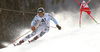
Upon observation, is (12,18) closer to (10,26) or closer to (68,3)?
(10,26)

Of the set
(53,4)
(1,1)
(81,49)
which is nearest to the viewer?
(81,49)

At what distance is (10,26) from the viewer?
86.3 ft

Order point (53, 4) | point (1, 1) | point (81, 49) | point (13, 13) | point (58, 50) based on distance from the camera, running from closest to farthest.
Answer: point (81, 49) < point (58, 50) < point (1, 1) < point (13, 13) < point (53, 4)

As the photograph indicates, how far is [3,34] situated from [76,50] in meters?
20.3

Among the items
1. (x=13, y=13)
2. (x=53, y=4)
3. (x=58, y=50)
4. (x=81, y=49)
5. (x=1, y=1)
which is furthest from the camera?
(x=53, y=4)

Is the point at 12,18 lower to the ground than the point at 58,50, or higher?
lower

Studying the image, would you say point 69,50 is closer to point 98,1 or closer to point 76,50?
point 76,50

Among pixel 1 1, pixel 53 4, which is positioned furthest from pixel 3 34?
pixel 53 4

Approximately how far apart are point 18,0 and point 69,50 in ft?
67.0

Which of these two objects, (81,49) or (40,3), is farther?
(40,3)

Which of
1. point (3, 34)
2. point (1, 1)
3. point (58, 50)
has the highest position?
point (1, 1)

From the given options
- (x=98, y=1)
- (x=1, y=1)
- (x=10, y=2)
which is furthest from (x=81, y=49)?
(x=98, y=1)

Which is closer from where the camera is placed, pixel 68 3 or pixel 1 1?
pixel 1 1

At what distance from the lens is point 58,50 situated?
276cm
